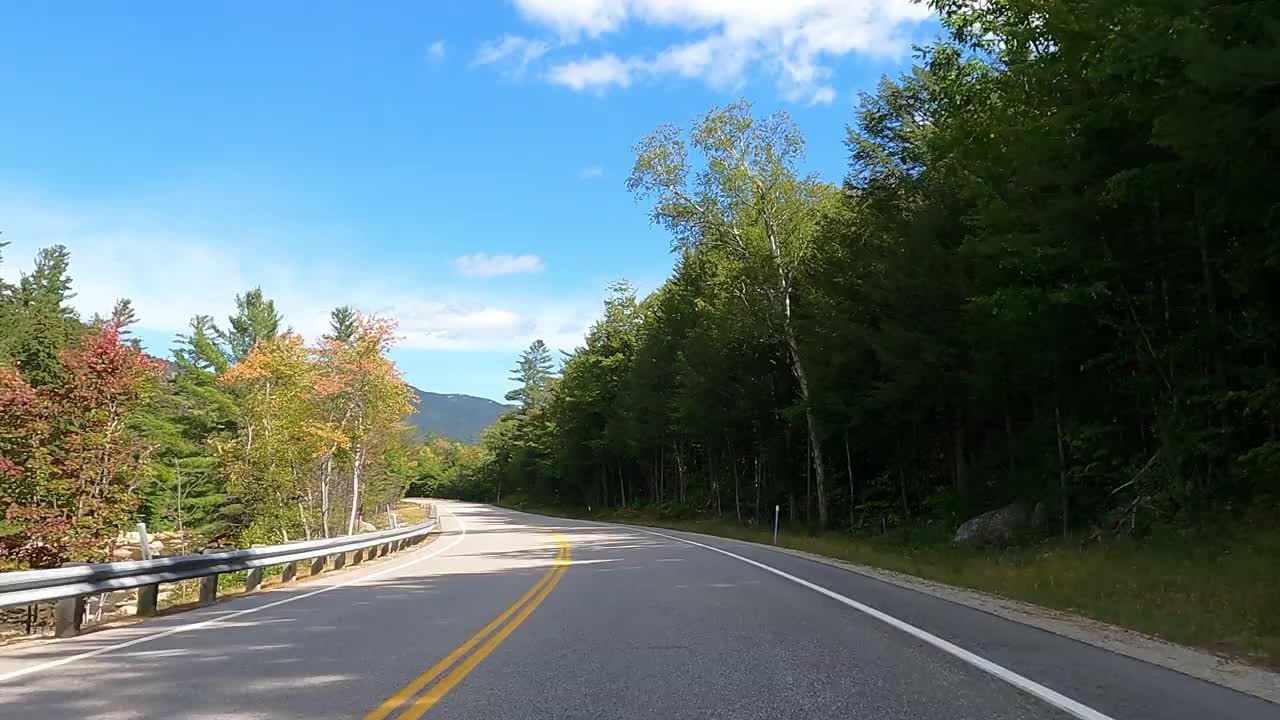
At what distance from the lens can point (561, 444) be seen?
68688mm

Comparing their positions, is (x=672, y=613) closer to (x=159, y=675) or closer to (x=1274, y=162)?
(x=159, y=675)

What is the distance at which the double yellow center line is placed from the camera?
4.88 m

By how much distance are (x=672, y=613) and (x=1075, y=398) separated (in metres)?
14.5

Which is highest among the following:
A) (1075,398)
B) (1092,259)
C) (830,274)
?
(830,274)

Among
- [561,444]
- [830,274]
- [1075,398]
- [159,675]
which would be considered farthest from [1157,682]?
[561,444]

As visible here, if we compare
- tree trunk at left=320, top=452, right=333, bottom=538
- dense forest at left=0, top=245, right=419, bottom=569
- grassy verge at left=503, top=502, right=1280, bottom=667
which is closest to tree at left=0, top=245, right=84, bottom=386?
dense forest at left=0, top=245, right=419, bottom=569

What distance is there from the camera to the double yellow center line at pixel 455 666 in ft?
16.0

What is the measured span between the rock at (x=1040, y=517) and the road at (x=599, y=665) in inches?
390

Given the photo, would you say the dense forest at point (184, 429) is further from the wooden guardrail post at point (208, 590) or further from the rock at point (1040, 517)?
the rock at point (1040, 517)

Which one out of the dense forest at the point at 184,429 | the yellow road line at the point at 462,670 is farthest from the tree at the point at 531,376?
the yellow road line at the point at 462,670

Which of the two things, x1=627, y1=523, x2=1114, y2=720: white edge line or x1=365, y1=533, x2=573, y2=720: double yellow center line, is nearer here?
x1=627, y1=523, x2=1114, y2=720: white edge line

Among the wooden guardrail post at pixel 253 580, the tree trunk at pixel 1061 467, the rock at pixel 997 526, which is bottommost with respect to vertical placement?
the wooden guardrail post at pixel 253 580

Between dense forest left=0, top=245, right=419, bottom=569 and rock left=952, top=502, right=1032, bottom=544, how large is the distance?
1985cm

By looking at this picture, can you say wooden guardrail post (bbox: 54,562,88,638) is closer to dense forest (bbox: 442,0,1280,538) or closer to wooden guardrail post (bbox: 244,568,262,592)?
wooden guardrail post (bbox: 244,568,262,592)
